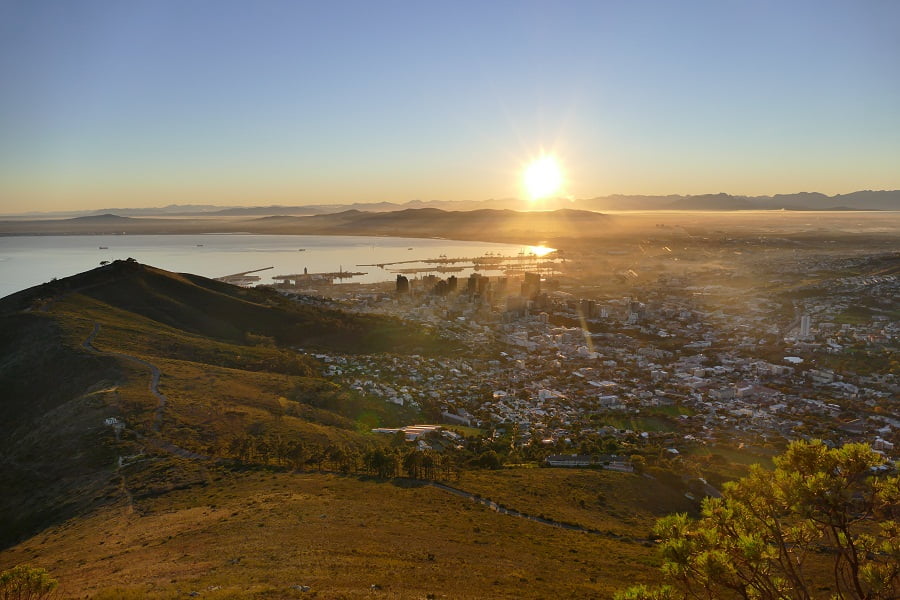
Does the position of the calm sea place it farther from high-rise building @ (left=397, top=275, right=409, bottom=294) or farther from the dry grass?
the dry grass

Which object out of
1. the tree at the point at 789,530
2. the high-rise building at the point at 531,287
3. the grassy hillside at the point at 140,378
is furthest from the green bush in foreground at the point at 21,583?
the high-rise building at the point at 531,287

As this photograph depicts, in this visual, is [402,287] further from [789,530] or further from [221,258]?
[789,530]

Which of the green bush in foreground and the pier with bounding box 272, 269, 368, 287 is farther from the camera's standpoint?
the pier with bounding box 272, 269, 368, 287

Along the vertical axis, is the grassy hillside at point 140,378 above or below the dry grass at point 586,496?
above

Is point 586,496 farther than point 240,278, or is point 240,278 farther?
point 240,278

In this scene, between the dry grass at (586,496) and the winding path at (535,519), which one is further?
the dry grass at (586,496)

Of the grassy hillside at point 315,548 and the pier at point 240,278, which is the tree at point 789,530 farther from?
the pier at point 240,278

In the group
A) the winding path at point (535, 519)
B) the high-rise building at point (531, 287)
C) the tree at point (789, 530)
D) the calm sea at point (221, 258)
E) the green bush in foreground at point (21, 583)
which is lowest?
the winding path at point (535, 519)

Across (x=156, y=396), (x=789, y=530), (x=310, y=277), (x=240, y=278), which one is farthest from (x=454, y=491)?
(x=240, y=278)

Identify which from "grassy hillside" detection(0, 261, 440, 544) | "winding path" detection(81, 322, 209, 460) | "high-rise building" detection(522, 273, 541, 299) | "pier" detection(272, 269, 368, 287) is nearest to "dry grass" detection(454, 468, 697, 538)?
"grassy hillside" detection(0, 261, 440, 544)

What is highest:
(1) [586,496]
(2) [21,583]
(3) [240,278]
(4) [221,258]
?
(2) [21,583]
